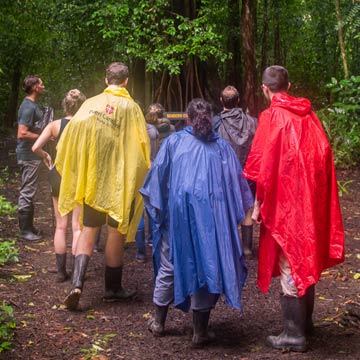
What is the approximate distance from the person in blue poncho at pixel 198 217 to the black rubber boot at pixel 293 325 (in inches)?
15.6

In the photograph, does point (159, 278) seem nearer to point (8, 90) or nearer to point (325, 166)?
point (325, 166)

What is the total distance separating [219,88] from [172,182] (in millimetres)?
10141

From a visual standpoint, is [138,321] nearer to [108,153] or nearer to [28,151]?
[108,153]

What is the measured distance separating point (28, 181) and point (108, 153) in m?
3.03


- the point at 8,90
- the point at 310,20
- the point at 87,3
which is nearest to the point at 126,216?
the point at 87,3

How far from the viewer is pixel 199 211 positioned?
5020 mm

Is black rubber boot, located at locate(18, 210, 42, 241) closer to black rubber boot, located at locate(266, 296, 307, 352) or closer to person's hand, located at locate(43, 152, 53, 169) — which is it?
person's hand, located at locate(43, 152, 53, 169)

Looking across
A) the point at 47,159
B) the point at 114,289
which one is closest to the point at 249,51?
the point at 47,159

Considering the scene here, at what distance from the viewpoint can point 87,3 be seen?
14258mm

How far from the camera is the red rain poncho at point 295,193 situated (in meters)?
4.88

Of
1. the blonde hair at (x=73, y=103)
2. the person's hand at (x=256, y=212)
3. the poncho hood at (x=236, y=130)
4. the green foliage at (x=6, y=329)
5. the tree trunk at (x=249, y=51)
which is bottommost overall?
the green foliage at (x=6, y=329)

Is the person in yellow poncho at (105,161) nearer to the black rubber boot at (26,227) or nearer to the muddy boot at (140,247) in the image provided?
the muddy boot at (140,247)

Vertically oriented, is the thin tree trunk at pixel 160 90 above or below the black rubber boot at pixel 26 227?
above

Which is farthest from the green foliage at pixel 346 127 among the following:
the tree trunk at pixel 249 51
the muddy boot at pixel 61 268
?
the muddy boot at pixel 61 268
